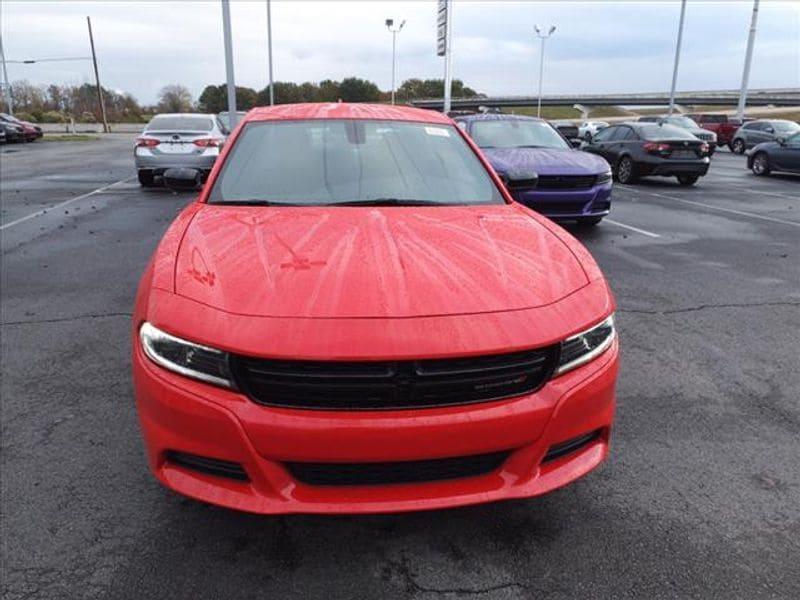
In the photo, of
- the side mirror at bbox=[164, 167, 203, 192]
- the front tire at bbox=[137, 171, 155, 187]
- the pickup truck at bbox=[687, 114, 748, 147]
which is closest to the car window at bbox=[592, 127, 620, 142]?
the front tire at bbox=[137, 171, 155, 187]

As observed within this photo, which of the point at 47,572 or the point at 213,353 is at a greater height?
the point at 213,353

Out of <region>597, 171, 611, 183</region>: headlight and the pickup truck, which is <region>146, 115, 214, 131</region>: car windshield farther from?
the pickup truck

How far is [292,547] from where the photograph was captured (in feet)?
7.70

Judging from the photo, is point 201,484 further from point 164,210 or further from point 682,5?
point 682,5

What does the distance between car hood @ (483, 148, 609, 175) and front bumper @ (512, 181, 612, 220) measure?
251mm

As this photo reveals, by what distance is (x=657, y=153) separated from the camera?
14641 mm

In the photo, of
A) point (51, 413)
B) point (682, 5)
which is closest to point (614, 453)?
point (51, 413)

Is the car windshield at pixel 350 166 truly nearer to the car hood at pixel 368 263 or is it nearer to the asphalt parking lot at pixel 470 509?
the car hood at pixel 368 263

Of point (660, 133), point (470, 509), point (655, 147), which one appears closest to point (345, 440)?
point (470, 509)

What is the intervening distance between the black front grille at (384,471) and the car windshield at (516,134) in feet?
26.0

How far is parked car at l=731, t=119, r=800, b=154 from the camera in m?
25.6

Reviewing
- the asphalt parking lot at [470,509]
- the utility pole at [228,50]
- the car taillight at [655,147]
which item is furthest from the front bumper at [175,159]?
the car taillight at [655,147]

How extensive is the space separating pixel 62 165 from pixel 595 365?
70.8ft

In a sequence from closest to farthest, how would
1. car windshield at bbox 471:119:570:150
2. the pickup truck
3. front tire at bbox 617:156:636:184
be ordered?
car windshield at bbox 471:119:570:150 → front tire at bbox 617:156:636:184 → the pickup truck
